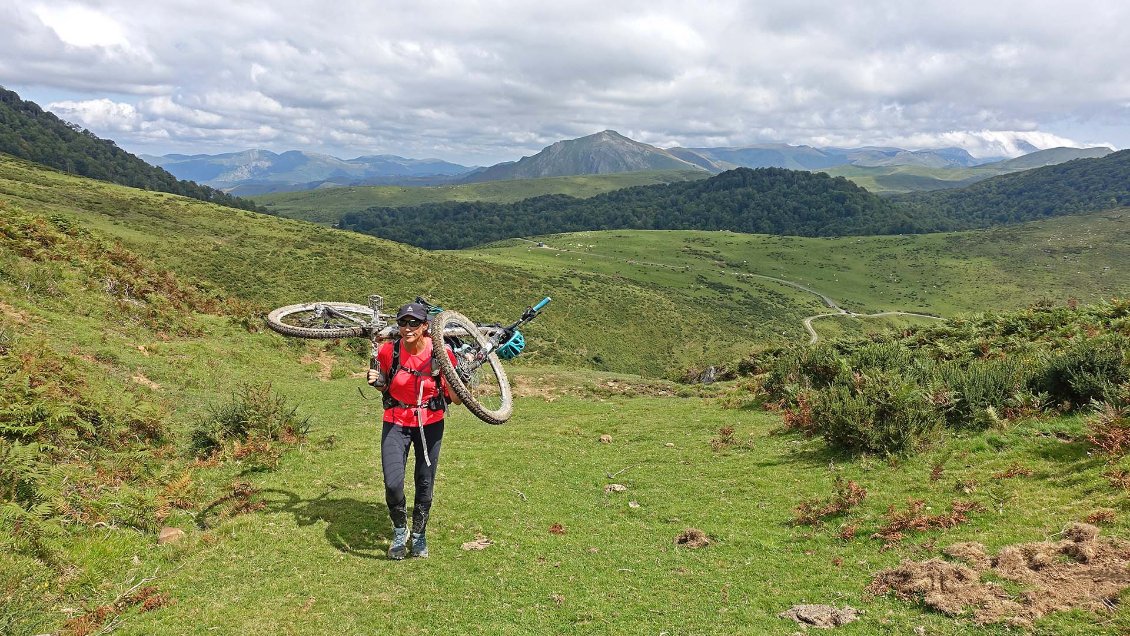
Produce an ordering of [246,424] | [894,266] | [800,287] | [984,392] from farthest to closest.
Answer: [894,266] → [800,287] → [246,424] → [984,392]

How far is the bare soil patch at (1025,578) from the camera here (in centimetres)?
581

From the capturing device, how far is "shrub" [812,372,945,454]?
1149cm

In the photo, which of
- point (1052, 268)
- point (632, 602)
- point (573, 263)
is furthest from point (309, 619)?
point (1052, 268)

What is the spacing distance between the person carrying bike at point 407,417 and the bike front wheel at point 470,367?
0.20 meters

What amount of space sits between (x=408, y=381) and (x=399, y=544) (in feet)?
8.72

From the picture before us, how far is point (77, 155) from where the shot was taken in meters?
176

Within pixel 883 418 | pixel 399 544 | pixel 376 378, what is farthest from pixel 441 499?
pixel 883 418

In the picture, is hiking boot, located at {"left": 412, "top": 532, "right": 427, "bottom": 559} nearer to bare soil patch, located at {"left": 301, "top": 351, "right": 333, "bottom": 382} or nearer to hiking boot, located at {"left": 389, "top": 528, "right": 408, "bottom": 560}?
hiking boot, located at {"left": 389, "top": 528, "right": 408, "bottom": 560}

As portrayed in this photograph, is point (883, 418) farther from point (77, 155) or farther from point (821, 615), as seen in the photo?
point (77, 155)

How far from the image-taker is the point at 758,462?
1330cm

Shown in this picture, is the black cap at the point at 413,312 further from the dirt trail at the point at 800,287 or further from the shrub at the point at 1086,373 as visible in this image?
the dirt trail at the point at 800,287

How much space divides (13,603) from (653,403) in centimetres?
1993

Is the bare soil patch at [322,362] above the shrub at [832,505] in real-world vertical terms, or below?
below

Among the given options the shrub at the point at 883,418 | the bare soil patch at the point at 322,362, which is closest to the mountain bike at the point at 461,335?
the shrub at the point at 883,418
